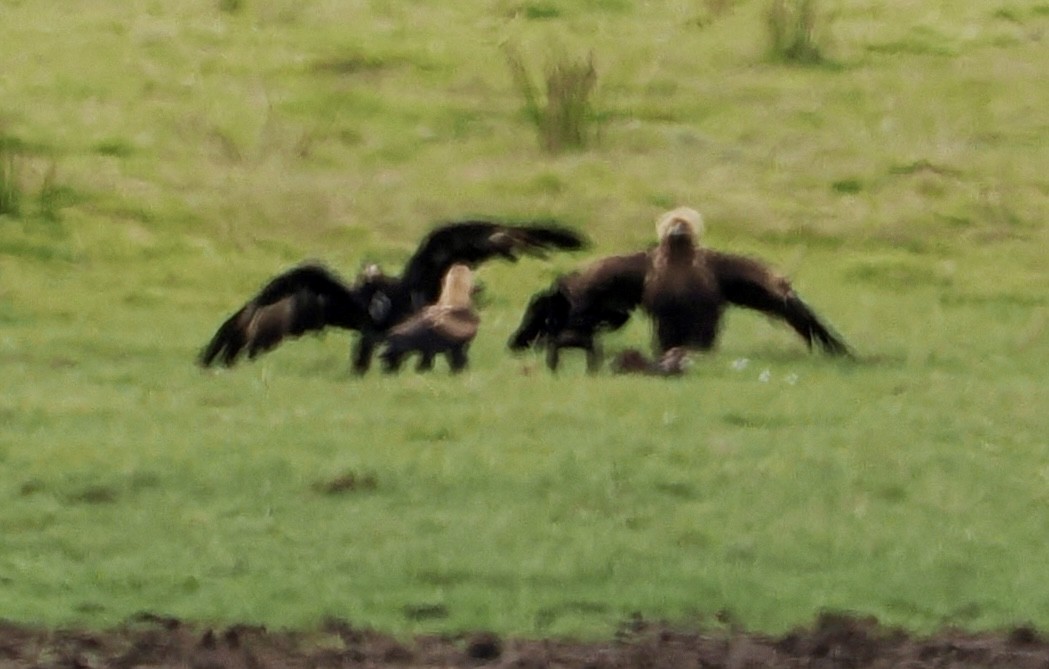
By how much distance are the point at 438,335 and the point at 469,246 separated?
0.82 metres

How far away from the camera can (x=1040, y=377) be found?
1505 centimetres

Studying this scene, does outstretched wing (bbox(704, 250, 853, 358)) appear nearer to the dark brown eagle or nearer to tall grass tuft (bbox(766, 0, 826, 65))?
the dark brown eagle

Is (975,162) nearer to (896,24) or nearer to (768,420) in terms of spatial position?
(896,24)

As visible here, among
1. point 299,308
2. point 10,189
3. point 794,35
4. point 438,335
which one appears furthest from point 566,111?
point 438,335

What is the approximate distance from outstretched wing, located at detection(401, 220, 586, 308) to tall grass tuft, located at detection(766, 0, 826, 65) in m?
8.40

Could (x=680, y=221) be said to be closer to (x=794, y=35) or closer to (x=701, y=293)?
(x=701, y=293)

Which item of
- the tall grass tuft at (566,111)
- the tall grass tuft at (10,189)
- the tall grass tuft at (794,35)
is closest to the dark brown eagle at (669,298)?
the tall grass tuft at (10,189)

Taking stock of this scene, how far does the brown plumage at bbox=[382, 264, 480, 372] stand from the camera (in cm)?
1437

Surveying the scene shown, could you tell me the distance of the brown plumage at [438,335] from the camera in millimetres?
14367

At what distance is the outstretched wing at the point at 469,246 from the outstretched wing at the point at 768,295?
0.76m

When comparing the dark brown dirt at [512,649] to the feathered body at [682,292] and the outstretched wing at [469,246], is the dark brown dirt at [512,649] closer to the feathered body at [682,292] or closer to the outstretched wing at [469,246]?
the feathered body at [682,292]

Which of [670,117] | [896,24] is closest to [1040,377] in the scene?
[670,117]

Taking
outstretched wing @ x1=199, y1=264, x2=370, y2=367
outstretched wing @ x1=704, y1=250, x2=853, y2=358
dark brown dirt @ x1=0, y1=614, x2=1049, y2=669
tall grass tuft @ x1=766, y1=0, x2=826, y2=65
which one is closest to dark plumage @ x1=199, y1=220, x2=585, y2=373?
outstretched wing @ x1=199, y1=264, x2=370, y2=367

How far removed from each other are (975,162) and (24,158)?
21.8ft
